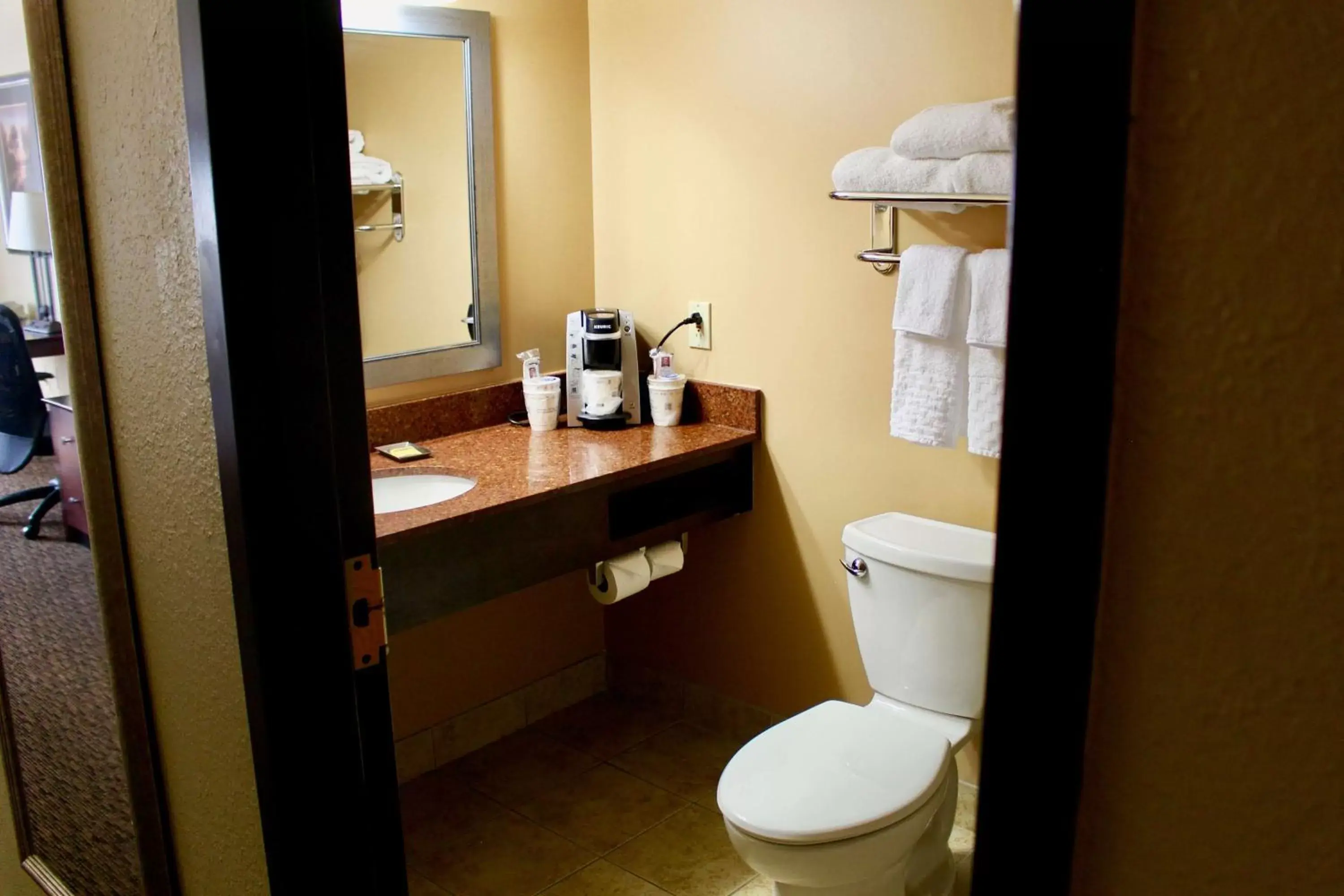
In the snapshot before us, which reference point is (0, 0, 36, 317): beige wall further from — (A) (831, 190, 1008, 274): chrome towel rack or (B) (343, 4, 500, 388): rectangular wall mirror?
(A) (831, 190, 1008, 274): chrome towel rack

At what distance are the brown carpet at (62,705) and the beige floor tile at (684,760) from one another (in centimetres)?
140

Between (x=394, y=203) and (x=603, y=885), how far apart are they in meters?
1.59

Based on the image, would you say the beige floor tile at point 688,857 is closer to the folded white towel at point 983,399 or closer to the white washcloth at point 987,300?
the folded white towel at point 983,399

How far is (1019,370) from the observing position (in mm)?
538

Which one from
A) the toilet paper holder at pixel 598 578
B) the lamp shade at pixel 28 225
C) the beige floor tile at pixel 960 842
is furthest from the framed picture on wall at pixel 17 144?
the beige floor tile at pixel 960 842

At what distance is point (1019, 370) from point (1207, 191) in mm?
110

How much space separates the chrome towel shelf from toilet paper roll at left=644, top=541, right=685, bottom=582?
94cm

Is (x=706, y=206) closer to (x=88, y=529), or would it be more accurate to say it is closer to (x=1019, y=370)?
(x=88, y=529)

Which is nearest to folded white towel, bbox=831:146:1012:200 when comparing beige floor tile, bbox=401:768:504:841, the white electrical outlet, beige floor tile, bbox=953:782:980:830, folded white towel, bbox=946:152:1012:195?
folded white towel, bbox=946:152:1012:195

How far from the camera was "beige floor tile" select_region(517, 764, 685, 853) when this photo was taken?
8.53 feet

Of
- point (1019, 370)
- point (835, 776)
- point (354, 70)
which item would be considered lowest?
point (835, 776)

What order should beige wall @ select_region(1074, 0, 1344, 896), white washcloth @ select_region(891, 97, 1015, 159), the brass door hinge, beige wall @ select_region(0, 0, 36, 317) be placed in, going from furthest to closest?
white washcloth @ select_region(891, 97, 1015, 159) < beige wall @ select_region(0, 0, 36, 317) < the brass door hinge < beige wall @ select_region(1074, 0, 1344, 896)

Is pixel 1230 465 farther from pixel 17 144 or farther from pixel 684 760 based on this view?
pixel 684 760

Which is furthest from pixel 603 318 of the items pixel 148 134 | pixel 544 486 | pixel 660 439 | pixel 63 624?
pixel 148 134
